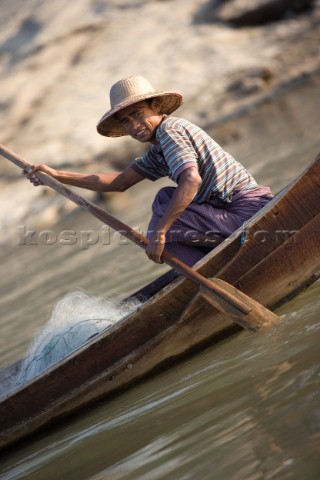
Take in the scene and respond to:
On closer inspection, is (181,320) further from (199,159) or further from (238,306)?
(199,159)

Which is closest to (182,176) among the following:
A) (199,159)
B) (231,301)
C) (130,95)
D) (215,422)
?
(199,159)

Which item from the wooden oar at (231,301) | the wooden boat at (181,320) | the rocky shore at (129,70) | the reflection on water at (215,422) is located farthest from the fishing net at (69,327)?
the rocky shore at (129,70)

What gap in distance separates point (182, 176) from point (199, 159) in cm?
25

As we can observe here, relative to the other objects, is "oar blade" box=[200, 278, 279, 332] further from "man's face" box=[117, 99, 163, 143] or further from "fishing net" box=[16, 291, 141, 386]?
"man's face" box=[117, 99, 163, 143]

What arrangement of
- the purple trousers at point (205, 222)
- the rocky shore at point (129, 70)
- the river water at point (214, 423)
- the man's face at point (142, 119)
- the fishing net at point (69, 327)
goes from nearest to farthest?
the river water at point (214, 423) → the man's face at point (142, 119) → the purple trousers at point (205, 222) → the fishing net at point (69, 327) → the rocky shore at point (129, 70)

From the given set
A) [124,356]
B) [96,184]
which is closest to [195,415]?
[124,356]

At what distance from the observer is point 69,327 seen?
4617mm

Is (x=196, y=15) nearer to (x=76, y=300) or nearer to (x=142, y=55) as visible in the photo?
(x=142, y=55)

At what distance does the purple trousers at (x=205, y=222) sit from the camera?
4.35 meters

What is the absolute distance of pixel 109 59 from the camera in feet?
56.7

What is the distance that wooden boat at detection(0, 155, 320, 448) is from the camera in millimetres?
4070

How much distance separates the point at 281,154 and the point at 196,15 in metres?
9.06

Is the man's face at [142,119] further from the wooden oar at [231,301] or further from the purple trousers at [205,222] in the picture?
the wooden oar at [231,301]

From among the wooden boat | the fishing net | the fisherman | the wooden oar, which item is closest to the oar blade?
the wooden oar
